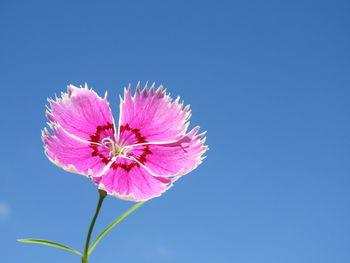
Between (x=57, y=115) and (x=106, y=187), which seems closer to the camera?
(x=106, y=187)

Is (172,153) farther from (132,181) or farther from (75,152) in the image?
(75,152)

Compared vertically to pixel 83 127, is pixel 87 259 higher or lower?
lower

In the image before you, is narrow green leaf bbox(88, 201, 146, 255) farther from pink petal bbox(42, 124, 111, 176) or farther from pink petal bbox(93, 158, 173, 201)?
pink petal bbox(42, 124, 111, 176)

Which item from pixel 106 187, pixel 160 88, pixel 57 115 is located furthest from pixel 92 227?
pixel 160 88

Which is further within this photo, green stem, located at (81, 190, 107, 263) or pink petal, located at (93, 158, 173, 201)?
pink petal, located at (93, 158, 173, 201)

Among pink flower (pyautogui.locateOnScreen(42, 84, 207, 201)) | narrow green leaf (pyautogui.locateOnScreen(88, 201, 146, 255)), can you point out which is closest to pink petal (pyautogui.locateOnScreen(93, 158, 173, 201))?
pink flower (pyautogui.locateOnScreen(42, 84, 207, 201))

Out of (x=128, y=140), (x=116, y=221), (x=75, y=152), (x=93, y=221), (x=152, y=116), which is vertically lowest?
(x=93, y=221)

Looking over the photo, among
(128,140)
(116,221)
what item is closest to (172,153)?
(128,140)

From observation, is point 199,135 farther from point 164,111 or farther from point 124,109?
point 124,109
